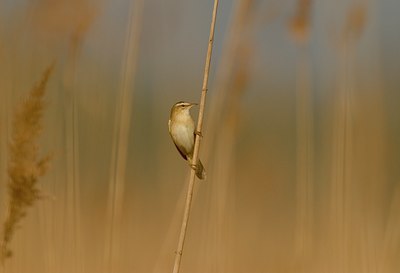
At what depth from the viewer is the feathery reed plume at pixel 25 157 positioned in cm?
177

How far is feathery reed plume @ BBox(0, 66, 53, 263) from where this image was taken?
1.77 meters

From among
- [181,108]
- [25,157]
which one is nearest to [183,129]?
[181,108]

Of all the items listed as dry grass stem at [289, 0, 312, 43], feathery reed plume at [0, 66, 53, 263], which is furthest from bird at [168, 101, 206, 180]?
feathery reed plume at [0, 66, 53, 263]

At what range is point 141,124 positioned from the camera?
163 inches

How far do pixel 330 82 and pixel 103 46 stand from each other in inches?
32.6

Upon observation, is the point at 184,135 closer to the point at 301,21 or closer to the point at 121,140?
the point at 121,140

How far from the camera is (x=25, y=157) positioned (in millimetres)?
1809

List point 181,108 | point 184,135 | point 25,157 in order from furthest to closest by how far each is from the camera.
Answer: point 181,108 → point 184,135 → point 25,157

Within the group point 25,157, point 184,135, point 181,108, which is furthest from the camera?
point 181,108

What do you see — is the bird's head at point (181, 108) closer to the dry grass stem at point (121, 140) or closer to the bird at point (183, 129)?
the bird at point (183, 129)

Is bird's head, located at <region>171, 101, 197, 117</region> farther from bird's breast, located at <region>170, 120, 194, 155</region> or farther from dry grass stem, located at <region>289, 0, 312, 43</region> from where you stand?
dry grass stem, located at <region>289, 0, 312, 43</region>

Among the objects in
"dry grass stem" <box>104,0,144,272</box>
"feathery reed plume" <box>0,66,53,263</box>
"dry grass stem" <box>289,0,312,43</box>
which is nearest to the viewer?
"feathery reed plume" <box>0,66,53,263</box>

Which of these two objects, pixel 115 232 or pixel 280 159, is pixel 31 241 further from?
pixel 280 159

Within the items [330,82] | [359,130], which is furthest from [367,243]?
[330,82]
